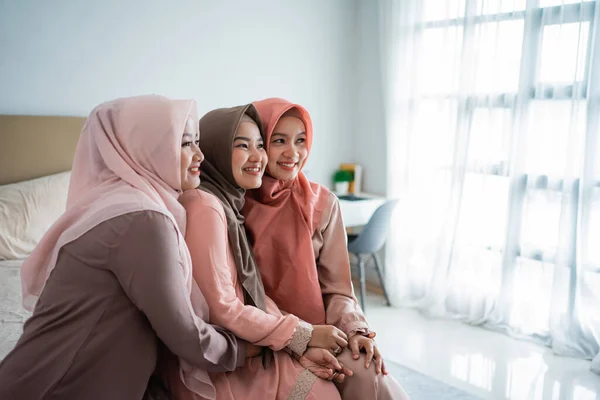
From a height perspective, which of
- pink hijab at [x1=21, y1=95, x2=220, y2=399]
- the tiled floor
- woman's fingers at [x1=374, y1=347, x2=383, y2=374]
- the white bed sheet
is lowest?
the tiled floor

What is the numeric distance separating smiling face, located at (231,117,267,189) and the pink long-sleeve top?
7.1 inches

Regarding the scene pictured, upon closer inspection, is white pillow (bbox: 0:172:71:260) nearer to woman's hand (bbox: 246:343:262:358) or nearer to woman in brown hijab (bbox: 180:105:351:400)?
woman in brown hijab (bbox: 180:105:351:400)

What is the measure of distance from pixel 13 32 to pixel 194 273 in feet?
6.98

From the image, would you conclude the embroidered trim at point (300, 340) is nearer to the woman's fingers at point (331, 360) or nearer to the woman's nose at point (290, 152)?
the woman's fingers at point (331, 360)

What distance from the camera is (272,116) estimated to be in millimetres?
1781

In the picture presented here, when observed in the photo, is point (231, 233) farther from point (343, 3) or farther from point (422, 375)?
point (343, 3)

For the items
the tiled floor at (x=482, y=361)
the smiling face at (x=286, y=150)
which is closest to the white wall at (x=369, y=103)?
the tiled floor at (x=482, y=361)

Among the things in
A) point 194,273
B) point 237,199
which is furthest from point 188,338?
point 237,199

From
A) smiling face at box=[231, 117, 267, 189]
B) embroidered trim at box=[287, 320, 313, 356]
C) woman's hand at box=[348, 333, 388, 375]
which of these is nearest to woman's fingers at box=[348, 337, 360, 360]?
woman's hand at box=[348, 333, 388, 375]

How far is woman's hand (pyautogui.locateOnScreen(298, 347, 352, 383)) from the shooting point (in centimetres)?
147

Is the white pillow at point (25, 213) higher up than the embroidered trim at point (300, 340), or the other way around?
the white pillow at point (25, 213)

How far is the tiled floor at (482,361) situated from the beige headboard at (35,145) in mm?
2053

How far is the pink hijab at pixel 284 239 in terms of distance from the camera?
173cm

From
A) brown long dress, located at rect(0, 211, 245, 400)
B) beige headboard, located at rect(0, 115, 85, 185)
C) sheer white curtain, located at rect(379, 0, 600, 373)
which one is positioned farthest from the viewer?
sheer white curtain, located at rect(379, 0, 600, 373)
